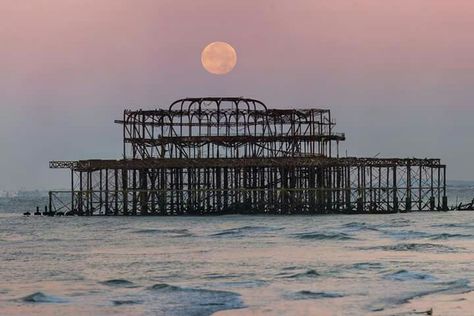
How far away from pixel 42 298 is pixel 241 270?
33.7ft

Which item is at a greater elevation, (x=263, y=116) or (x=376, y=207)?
(x=263, y=116)

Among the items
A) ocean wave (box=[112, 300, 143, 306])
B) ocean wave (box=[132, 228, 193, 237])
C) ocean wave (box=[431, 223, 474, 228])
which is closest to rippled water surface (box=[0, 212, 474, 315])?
ocean wave (box=[112, 300, 143, 306])

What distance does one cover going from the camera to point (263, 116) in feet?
308

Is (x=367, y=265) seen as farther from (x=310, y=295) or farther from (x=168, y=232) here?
(x=168, y=232)

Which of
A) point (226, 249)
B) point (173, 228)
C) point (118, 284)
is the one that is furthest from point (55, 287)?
point (173, 228)

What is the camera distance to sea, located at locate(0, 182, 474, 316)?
30.2m

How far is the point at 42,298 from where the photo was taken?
32156mm

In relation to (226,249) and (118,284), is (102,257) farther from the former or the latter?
(118,284)

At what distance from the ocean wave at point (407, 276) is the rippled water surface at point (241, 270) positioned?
38 millimetres

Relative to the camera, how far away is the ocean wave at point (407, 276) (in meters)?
36.6

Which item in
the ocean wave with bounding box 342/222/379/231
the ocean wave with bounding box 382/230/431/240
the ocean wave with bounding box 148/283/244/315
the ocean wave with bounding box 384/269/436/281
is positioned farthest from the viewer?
the ocean wave with bounding box 342/222/379/231

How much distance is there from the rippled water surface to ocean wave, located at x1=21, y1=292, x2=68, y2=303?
0.05 meters

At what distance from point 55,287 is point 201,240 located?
24.0 metres

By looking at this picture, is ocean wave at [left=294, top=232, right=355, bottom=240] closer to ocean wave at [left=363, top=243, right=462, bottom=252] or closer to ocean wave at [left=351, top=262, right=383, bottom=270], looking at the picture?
ocean wave at [left=363, top=243, right=462, bottom=252]
